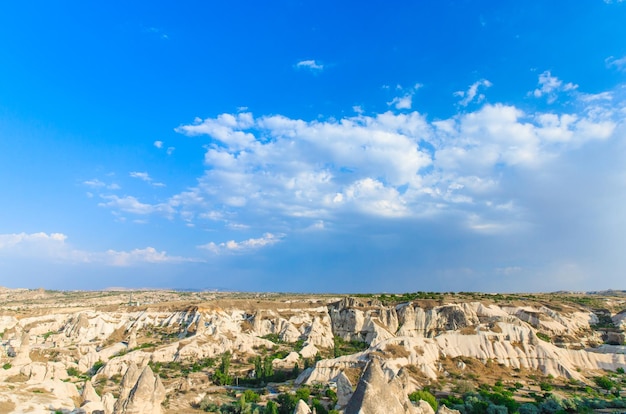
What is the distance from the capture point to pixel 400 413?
63.3ft

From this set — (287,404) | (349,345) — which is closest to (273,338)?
(349,345)

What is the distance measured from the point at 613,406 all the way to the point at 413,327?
43.0 metres

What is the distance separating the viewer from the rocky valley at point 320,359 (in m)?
38.6

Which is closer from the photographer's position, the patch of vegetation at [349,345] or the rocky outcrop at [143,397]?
the rocky outcrop at [143,397]

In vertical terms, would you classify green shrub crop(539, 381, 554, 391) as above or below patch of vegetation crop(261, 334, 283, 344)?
below

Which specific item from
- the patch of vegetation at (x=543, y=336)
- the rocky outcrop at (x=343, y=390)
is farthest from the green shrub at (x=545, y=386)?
the rocky outcrop at (x=343, y=390)

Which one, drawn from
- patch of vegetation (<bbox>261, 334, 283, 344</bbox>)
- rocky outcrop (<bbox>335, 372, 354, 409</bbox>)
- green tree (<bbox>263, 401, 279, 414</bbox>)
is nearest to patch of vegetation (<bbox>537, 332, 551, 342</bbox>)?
rocky outcrop (<bbox>335, 372, 354, 409</bbox>)

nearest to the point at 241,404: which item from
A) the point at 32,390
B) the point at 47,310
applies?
the point at 32,390

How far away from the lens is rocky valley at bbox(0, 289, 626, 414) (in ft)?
127

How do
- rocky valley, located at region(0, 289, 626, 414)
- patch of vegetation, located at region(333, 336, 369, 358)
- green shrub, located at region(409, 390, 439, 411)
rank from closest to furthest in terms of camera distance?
rocky valley, located at region(0, 289, 626, 414), green shrub, located at region(409, 390, 439, 411), patch of vegetation, located at region(333, 336, 369, 358)

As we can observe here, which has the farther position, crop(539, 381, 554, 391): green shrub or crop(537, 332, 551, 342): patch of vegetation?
crop(537, 332, 551, 342): patch of vegetation

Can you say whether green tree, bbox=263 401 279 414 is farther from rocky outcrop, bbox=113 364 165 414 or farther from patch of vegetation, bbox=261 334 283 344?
patch of vegetation, bbox=261 334 283 344

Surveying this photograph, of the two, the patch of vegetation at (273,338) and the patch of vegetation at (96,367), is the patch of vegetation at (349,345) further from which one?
the patch of vegetation at (96,367)

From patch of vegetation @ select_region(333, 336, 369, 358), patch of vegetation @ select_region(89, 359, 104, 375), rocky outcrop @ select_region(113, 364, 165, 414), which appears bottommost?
patch of vegetation @ select_region(89, 359, 104, 375)
